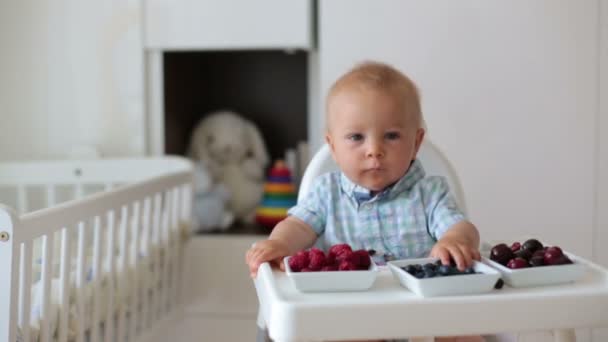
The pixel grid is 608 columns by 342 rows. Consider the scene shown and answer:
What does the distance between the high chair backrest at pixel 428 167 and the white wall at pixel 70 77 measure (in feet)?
2.98

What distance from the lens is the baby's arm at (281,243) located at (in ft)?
3.69

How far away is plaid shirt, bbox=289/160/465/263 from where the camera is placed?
4.22ft

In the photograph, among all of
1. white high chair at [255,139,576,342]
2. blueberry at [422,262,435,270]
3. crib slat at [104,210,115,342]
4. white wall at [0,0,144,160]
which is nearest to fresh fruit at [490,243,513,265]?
blueberry at [422,262,435,270]

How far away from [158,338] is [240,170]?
0.71 m

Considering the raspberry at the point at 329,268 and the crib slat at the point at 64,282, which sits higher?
the raspberry at the point at 329,268

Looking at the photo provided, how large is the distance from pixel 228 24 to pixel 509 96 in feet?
2.57

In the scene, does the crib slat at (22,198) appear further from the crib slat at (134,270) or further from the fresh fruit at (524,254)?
the fresh fruit at (524,254)

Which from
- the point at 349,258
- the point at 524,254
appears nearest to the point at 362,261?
the point at 349,258

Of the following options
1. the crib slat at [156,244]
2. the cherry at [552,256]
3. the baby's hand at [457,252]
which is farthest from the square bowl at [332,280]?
the crib slat at [156,244]

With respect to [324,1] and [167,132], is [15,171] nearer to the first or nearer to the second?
[167,132]

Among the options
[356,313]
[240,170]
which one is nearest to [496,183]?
[240,170]

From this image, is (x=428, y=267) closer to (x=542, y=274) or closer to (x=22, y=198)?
(x=542, y=274)

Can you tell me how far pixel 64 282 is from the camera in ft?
4.47

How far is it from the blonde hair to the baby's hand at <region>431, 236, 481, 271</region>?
25cm
